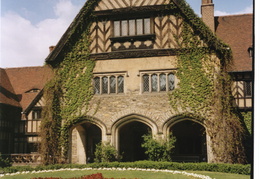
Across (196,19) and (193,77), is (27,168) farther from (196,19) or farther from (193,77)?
(196,19)

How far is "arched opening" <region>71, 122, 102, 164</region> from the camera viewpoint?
57.3ft

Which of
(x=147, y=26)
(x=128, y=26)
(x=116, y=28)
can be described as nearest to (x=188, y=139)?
(x=147, y=26)

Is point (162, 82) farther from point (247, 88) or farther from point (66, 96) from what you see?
point (66, 96)

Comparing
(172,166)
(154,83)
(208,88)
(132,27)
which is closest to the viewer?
(172,166)

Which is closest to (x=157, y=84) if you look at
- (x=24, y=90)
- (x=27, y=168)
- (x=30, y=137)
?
(x=27, y=168)

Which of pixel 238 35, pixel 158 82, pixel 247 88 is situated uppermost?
pixel 238 35

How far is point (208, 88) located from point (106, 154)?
613 centimetres

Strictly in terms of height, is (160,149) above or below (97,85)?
below

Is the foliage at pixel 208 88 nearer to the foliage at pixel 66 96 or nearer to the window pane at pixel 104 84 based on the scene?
the window pane at pixel 104 84

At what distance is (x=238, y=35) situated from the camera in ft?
62.1

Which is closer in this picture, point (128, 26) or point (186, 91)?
point (186, 91)

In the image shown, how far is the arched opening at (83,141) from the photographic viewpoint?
17.5m

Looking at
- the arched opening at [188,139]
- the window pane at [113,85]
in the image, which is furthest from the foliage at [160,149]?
the arched opening at [188,139]

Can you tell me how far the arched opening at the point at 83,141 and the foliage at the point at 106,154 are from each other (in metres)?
2.51
